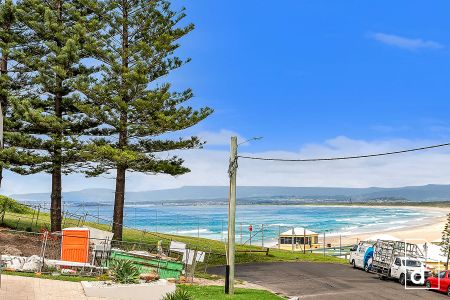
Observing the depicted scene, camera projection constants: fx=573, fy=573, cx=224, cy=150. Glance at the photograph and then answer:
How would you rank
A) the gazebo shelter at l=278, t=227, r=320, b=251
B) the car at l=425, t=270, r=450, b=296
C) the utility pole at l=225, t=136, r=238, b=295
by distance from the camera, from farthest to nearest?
1. the gazebo shelter at l=278, t=227, r=320, b=251
2. the car at l=425, t=270, r=450, b=296
3. the utility pole at l=225, t=136, r=238, b=295

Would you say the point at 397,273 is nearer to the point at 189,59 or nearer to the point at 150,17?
the point at 189,59

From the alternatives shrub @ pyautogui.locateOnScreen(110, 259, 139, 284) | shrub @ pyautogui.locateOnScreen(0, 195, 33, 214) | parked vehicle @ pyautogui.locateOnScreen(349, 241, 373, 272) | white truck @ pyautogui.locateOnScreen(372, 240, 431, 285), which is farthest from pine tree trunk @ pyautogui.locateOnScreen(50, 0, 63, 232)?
white truck @ pyautogui.locateOnScreen(372, 240, 431, 285)

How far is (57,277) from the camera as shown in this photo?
2241 cm

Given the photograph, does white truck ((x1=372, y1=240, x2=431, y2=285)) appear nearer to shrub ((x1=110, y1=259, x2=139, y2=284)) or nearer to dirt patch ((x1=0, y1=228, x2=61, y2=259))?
shrub ((x1=110, y1=259, x2=139, y2=284))

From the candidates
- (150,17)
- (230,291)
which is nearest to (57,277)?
(230,291)

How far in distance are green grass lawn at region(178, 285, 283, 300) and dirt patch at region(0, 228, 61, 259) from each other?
9495 mm

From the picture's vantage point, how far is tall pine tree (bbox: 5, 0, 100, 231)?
35812 mm

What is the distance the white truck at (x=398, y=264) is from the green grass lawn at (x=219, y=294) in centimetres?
876

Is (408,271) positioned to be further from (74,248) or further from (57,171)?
(57,171)

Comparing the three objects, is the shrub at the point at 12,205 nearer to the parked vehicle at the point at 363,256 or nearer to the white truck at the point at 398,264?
the parked vehicle at the point at 363,256

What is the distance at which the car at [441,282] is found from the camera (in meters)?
27.4

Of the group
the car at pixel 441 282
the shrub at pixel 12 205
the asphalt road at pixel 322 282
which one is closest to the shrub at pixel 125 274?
the asphalt road at pixel 322 282

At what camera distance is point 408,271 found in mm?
29922

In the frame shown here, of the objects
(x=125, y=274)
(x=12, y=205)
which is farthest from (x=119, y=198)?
(x=12, y=205)
